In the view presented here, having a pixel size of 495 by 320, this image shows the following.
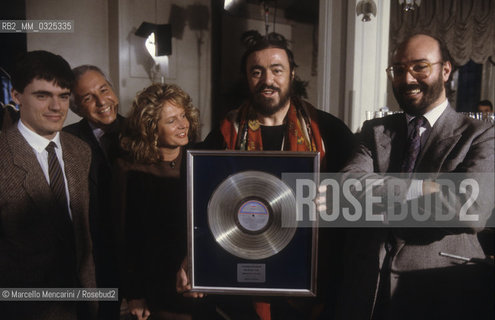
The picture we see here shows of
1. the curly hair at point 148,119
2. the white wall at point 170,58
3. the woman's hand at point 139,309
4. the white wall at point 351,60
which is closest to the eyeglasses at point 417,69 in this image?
the white wall at point 351,60

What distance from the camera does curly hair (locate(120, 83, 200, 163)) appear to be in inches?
52.6

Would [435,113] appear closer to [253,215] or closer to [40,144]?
[253,215]

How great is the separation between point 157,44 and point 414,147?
109cm

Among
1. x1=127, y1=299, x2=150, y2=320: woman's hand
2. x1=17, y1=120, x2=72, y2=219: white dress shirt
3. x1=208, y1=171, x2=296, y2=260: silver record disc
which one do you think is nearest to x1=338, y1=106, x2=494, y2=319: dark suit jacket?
x1=208, y1=171, x2=296, y2=260: silver record disc

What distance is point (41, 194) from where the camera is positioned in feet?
4.00

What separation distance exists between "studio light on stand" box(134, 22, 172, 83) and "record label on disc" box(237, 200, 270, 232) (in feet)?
2.62

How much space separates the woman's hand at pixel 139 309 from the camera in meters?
1.43

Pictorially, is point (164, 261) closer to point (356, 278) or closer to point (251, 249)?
point (251, 249)

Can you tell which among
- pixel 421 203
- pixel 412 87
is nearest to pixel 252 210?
pixel 421 203

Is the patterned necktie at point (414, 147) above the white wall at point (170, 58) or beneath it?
beneath

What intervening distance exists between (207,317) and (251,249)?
0.57 m

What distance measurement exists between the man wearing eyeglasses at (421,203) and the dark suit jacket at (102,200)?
0.92 m

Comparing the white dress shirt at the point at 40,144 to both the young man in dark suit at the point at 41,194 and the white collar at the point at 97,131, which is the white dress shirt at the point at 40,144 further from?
the white collar at the point at 97,131

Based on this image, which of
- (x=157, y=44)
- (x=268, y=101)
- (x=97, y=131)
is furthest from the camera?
(x=157, y=44)
